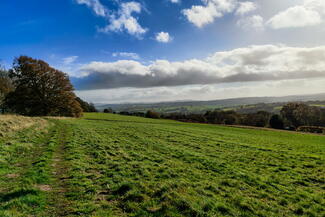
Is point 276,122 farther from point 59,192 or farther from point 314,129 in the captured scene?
point 59,192

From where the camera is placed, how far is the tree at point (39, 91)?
44188 mm

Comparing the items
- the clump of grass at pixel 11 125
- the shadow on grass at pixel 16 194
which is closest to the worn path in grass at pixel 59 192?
the shadow on grass at pixel 16 194

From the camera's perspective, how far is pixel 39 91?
46.0m

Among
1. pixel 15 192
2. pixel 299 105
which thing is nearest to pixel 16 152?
pixel 15 192

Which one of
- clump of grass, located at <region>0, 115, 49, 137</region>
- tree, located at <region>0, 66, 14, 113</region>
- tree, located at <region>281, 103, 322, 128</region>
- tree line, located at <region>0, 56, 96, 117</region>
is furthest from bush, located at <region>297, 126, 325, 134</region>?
tree, located at <region>0, 66, 14, 113</region>

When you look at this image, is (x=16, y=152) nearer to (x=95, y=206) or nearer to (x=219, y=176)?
(x=95, y=206)

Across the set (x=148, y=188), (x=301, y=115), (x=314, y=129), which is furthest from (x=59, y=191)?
(x=301, y=115)

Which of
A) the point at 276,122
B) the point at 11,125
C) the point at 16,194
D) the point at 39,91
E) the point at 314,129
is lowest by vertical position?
the point at 276,122

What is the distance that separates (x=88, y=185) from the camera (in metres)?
6.37

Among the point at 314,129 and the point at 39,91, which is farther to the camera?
the point at 314,129

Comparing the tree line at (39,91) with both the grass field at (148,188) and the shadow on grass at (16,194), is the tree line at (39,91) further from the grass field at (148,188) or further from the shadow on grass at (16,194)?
the shadow on grass at (16,194)

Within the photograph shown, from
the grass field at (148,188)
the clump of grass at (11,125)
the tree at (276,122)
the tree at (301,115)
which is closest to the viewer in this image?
the grass field at (148,188)

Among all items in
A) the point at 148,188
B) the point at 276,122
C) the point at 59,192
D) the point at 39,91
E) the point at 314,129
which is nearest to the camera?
the point at 59,192

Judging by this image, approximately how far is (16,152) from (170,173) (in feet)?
31.8
